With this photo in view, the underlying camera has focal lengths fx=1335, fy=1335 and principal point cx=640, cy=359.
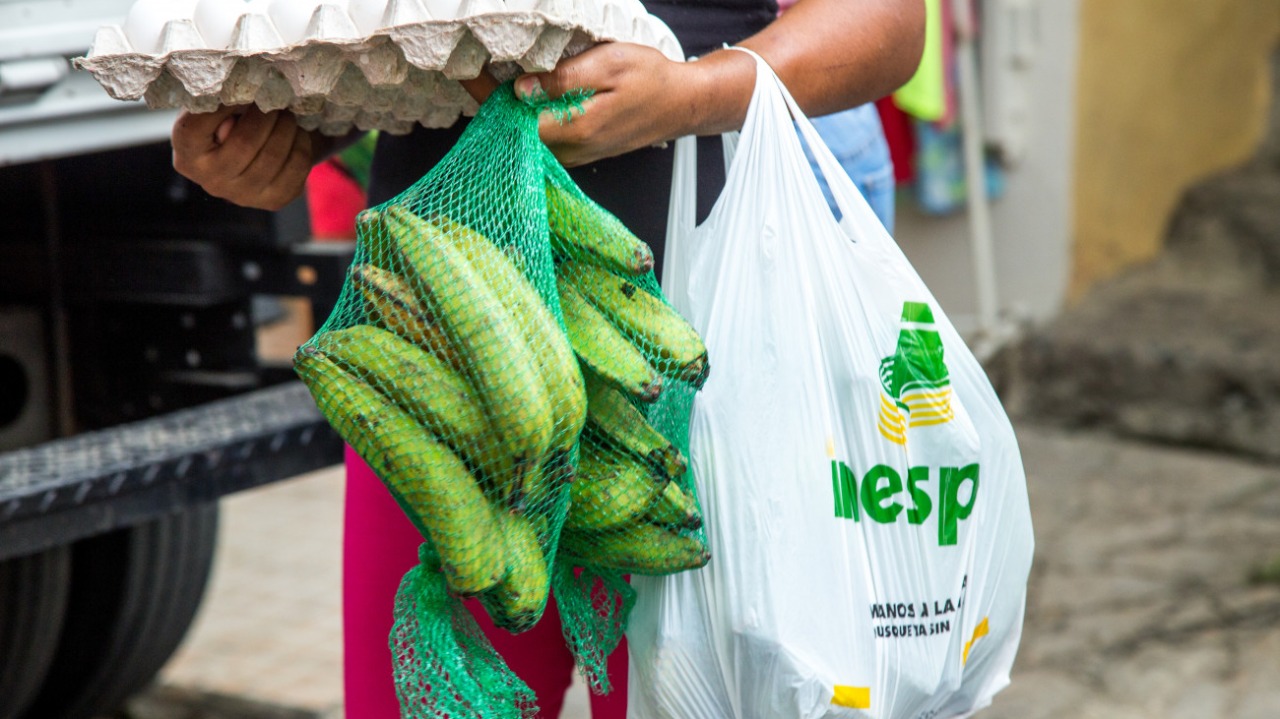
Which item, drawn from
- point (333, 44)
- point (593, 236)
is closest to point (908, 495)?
point (593, 236)

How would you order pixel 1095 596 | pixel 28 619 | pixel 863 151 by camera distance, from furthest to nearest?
pixel 1095 596
pixel 28 619
pixel 863 151

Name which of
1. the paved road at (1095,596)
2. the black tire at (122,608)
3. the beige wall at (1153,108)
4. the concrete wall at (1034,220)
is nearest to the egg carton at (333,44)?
the black tire at (122,608)

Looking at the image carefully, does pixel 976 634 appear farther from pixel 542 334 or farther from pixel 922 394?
pixel 542 334

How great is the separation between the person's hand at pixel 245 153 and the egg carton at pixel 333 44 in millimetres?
119

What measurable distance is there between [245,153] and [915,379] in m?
0.77

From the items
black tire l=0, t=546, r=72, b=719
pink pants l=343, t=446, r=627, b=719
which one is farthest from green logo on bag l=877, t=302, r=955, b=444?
black tire l=0, t=546, r=72, b=719

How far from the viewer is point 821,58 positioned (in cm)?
143

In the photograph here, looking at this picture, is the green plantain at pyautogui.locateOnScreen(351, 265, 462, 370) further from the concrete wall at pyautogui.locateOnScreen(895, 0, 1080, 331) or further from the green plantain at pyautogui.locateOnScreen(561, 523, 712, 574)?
the concrete wall at pyautogui.locateOnScreen(895, 0, 1080, 331)

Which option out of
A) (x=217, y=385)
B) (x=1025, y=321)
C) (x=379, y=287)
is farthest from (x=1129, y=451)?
(x=379, y=287)

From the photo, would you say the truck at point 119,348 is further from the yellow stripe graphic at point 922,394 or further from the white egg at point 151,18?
the yellow stripe graphic at point 922,394

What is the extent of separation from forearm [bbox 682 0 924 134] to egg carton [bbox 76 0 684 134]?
0.08 meters

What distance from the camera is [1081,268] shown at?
5.36m

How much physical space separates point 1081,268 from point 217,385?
3760 millimetres

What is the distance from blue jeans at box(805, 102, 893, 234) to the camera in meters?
2.05
